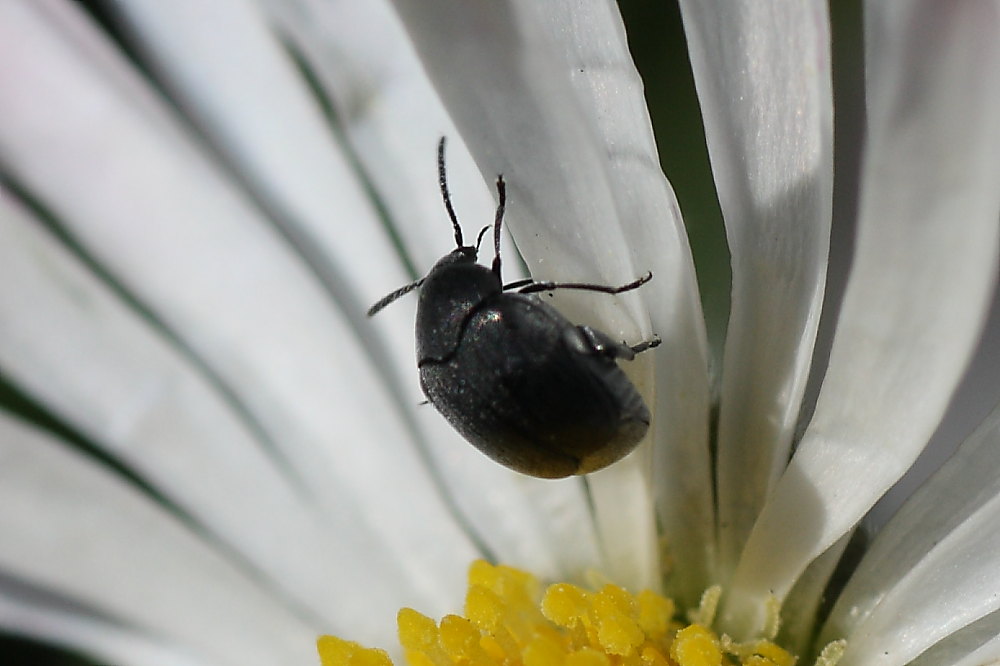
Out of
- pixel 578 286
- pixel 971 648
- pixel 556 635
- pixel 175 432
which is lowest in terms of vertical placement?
pixel 971 648

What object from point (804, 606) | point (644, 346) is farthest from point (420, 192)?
point (804, 606)

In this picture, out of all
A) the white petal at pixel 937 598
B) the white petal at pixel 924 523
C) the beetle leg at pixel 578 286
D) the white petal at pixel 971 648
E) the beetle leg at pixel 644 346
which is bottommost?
the white petal at pixel 971 648

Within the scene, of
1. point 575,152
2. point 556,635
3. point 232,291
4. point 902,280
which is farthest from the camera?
point 232,291

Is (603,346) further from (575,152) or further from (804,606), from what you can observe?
(804,606)

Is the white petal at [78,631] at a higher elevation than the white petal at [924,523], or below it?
higher

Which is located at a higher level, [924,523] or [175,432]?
[175,432]

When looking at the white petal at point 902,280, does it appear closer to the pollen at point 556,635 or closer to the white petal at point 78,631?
the pollen at point 556,635

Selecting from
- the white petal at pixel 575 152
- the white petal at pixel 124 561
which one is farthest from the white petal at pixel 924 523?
the white petal at pixel 124 561

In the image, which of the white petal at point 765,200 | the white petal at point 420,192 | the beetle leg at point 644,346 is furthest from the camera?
the white petal at point 420,192
